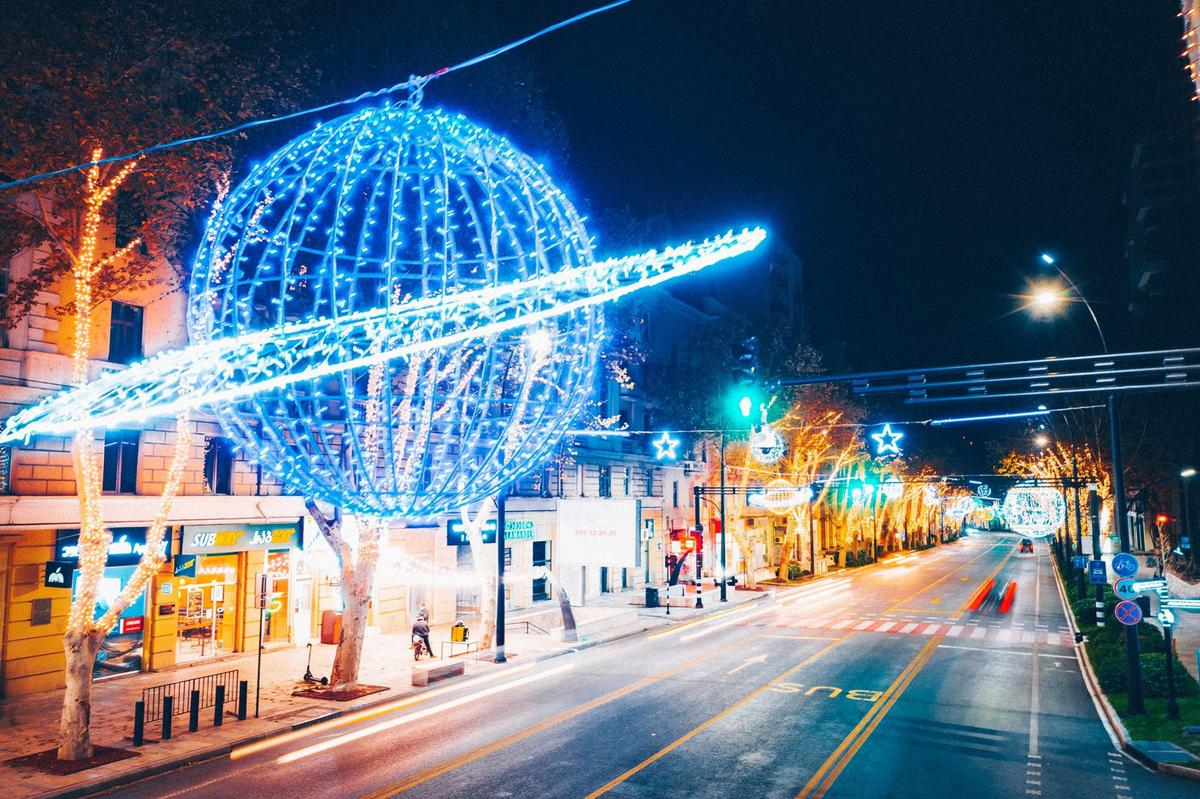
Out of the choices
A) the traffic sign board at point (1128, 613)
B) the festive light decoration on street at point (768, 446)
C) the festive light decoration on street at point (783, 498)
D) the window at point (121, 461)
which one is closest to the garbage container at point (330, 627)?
the window at point (121, 461)

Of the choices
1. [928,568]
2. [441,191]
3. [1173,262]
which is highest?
[1173,262]

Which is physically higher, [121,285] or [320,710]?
[121,285]

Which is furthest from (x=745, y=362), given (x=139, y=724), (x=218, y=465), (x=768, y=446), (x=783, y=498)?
(x=783, y=498)

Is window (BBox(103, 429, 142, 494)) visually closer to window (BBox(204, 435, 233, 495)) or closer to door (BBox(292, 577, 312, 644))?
window (BBox(204, 435, 233, 495))

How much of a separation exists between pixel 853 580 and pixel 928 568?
Answer: 15.4m

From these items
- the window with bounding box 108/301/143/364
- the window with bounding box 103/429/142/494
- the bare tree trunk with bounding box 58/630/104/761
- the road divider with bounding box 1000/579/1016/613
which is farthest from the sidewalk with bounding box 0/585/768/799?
the road divider with bounding box 1000/579/1016/613

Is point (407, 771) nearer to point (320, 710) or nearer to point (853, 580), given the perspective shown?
point (320, 710)

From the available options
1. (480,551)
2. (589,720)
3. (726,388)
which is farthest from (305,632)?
(726,388)

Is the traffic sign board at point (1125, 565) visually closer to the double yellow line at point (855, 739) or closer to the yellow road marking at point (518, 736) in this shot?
the double yellow line at point (855, 739)

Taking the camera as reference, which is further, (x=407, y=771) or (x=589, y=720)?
(x=589, y=720)

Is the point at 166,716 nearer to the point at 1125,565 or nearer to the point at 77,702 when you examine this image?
the point at 77,702

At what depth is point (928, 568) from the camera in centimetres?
6231

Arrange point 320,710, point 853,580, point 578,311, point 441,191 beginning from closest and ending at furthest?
point 441,191, point 578,311, point 320,710, point 853,580

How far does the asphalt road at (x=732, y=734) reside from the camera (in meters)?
11.4
